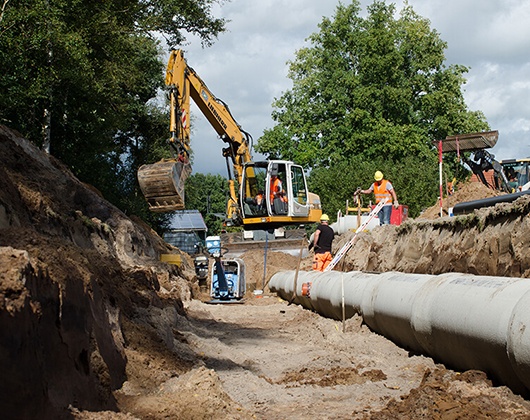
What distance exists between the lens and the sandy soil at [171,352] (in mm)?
4672

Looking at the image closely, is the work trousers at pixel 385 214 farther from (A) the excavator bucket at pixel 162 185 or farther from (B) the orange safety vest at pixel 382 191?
(A) the excavator bucket at pixel 162 185

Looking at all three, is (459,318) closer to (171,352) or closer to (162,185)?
(171,352)

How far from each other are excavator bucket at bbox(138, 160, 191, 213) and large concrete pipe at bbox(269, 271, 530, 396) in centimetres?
665

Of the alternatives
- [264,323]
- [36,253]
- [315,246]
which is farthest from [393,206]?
[36,253]

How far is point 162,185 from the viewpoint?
17.2 metres

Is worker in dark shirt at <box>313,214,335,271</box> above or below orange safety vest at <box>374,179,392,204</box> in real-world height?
below

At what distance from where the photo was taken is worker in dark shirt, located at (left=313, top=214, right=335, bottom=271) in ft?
61.0

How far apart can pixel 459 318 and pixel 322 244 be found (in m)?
11.8

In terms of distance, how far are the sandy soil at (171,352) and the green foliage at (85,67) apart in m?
4.43

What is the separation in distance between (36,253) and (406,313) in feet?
16.0

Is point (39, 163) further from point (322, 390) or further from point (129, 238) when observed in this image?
point (322, 390)

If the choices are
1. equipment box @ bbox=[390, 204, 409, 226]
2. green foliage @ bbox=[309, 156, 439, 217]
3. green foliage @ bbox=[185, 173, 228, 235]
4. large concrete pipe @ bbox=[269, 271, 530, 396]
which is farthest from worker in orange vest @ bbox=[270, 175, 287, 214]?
green foliage @ bbox=[185, 173, 228, 235]

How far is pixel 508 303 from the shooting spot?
6461 millimetres

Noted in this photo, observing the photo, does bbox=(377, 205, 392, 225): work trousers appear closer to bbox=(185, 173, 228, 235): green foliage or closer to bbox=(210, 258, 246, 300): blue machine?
bbox=(210, 258, 246, 300): blue machine
